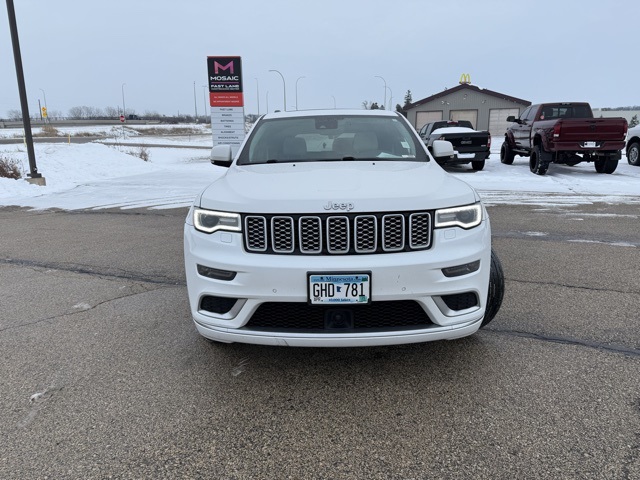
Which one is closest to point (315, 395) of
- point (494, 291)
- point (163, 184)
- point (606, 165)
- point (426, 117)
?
point (494, 291)

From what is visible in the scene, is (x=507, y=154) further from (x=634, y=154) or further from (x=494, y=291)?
(x=494, y=291)

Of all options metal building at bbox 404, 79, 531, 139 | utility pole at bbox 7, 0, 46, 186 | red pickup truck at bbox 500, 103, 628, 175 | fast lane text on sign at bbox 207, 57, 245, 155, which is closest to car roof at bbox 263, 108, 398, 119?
red pickup truck at bbox 500, 103, 628, 175

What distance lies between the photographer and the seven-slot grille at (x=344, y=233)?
267cm

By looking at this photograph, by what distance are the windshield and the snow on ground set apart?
6.24m

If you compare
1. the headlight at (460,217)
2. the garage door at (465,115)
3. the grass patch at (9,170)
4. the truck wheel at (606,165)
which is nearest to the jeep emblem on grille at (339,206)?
the headlight at (460,217)

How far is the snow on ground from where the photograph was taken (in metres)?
10.7

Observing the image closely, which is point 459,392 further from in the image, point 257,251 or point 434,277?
point 257,251

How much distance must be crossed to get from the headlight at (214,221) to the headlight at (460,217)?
1.16 meters

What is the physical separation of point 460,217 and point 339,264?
2.64 ft

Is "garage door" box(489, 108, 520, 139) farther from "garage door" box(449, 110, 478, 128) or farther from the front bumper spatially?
the front bumper

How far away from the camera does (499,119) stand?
4278 centimetres

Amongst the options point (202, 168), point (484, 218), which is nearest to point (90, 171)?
point (202, 168)

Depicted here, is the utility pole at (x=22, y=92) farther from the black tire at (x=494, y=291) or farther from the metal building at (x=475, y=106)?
the metal building at (x=475, y=106)

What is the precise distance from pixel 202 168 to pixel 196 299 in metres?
17.2
